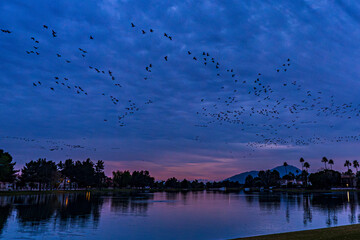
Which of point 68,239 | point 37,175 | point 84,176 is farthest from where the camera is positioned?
point 84,176

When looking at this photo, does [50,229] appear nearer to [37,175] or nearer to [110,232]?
[110,232]

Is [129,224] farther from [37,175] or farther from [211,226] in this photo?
[37,175]

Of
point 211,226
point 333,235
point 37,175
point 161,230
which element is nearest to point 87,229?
point 161,230

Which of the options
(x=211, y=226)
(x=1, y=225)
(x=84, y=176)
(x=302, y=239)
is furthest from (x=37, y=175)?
(x=302, y=239)

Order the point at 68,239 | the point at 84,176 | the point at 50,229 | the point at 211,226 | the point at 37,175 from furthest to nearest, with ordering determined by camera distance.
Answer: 1. the point at 84,176
2. the point at 37,175
3. the point at 211,226
4. the point at 50,229
5. the point at 68,239

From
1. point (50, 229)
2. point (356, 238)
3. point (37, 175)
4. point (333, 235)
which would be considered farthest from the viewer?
point (37, 175)

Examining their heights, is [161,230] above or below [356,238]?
below

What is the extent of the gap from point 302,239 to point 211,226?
57.2ft

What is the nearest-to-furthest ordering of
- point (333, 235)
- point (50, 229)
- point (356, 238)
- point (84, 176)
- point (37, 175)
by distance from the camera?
point (356, 238), point (333, 235), point (50, 229), point (37, 175), point (84, 176)

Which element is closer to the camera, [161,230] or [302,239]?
[302,239]

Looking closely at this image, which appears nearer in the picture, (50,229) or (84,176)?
(50,229)

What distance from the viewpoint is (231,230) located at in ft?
113

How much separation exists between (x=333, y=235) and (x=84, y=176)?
189833 millimetres

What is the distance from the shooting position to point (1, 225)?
110 feet
